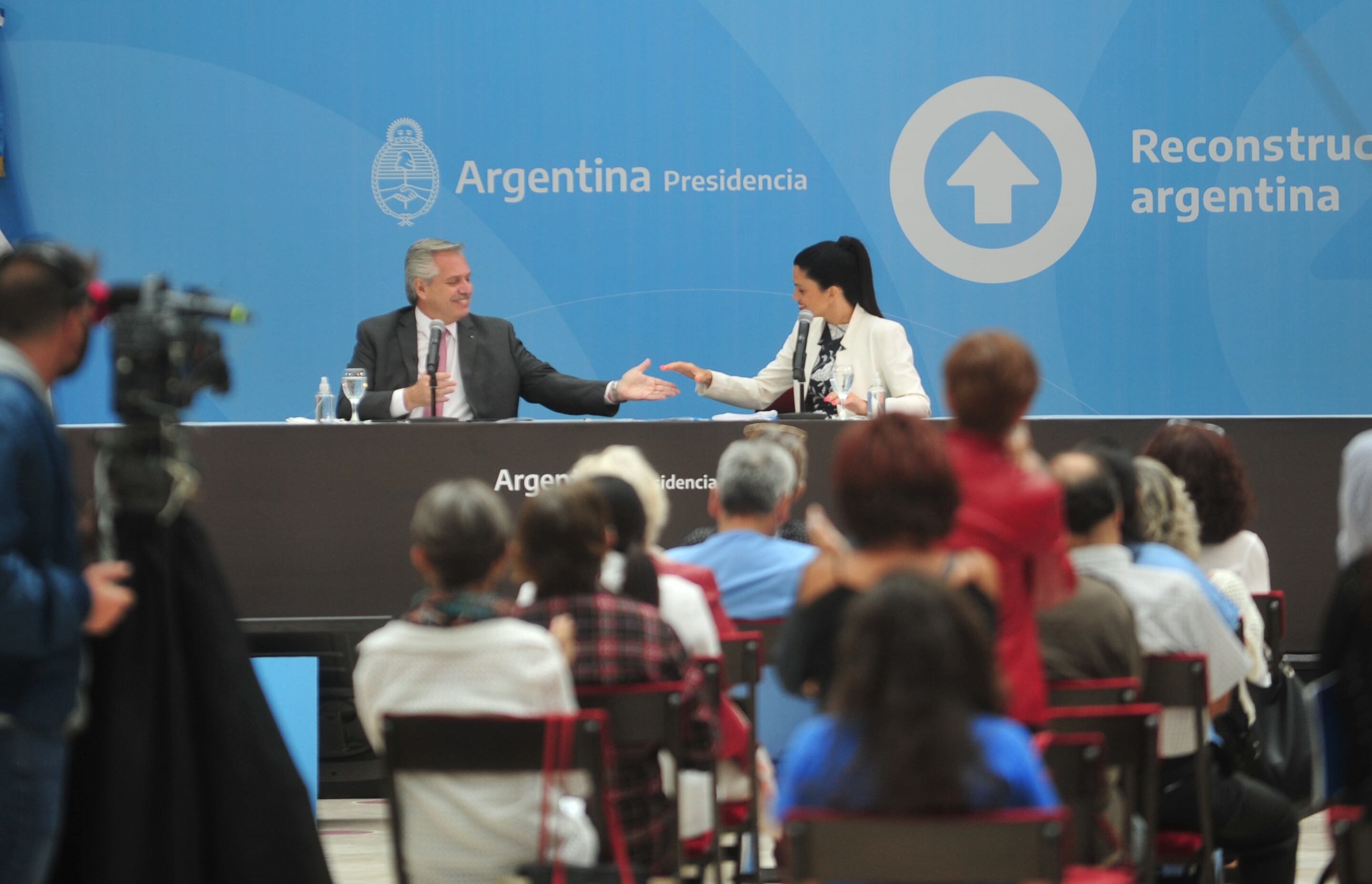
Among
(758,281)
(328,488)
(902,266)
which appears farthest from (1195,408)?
(328,488)

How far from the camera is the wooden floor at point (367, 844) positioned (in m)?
3.80

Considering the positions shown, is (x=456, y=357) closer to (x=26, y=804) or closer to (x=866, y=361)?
(x=866, y=361)

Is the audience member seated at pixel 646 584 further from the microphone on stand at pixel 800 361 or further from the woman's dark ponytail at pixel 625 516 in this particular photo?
the microphone on stand at pixel 800 361

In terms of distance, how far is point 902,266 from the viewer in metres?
6.72

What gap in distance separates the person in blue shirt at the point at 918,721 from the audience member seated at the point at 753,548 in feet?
4.84

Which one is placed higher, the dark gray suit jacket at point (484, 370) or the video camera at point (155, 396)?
the dark gray suit jacket at point (484, 370)

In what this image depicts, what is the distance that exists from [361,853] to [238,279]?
353cm

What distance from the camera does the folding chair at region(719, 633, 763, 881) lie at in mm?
2758

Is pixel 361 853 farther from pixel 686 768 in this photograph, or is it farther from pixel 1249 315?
pixel 1249 315

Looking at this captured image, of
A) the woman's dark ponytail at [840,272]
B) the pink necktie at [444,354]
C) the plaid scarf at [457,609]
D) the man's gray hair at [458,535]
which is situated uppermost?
the woman's dark ponytail at [840,272]

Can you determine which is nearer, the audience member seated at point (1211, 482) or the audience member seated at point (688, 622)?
the audience member seated at point (688, 622)

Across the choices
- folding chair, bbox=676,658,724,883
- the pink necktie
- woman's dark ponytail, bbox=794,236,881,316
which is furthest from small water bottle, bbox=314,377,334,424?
folding chair, bbox=676,658,724,883

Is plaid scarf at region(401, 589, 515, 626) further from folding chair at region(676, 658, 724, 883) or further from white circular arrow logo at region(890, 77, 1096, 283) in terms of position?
white circular arrow logo at region(890, 77, 1096, 283)

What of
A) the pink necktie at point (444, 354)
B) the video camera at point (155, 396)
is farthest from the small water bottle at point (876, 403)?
the video camera at point (155, 396)
